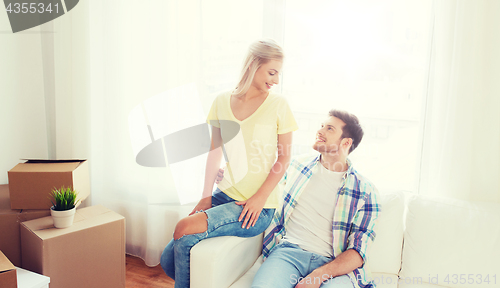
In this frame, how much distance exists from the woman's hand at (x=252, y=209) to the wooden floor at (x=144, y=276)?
0.91 metres

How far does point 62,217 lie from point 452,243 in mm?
1811

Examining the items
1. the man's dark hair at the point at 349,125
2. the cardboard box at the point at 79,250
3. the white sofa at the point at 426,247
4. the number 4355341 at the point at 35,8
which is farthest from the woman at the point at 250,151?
the number 4355341 at the point at 35,8

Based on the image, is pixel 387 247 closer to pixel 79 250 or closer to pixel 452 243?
pixel 452 243

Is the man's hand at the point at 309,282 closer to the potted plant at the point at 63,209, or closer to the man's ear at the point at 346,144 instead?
the man's ear at the point at 346,144

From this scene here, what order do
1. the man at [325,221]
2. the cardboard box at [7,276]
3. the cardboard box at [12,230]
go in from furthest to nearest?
the cardboard box at [12,230], the man at [325,221], the cardboard box at [7,276]

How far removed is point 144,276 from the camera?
2.12m

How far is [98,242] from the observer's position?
1.74m

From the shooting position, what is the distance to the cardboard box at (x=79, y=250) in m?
1.59

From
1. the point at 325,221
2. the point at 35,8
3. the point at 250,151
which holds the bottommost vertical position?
the point at 325,221

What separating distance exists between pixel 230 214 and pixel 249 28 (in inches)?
44.8

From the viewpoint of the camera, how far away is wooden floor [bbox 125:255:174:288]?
2.03 m

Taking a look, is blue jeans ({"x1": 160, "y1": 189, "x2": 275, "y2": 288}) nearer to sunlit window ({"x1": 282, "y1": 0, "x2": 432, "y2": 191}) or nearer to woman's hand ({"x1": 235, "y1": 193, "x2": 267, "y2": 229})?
woman's hand ({"x1": 235, "y1": 193, "x2": 267, "y2": 229})

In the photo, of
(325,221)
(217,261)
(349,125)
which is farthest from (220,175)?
(349,125)

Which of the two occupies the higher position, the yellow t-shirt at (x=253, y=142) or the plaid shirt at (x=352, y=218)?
the yellow t-shirt at (x=253, y=142)
